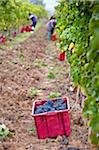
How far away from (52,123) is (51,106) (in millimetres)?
354

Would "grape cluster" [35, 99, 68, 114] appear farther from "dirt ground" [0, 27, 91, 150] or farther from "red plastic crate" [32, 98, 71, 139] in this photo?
"dirt ground" [0, 27, 91, 150]

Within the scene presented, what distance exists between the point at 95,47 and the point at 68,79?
717 cm

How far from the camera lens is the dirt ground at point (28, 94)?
210 inches

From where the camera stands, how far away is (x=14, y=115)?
6.52 meters

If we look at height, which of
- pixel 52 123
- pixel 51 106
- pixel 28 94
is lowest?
pixel 52 123

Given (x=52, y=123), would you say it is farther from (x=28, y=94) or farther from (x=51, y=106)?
(x=28, y=94)

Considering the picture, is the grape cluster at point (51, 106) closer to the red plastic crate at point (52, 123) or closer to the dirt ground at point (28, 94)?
the red plastic crate at point (52, 123)

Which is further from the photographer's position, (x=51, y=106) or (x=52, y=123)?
(x=51, y=106)

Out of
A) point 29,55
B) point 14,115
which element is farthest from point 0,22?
→ point 14,115

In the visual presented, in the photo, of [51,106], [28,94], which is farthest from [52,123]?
[28,94]

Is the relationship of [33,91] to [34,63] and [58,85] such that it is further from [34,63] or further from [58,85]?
[34,63]

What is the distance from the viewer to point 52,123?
5.38 meters

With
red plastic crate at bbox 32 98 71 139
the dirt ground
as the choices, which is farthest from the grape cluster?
the dirt ground

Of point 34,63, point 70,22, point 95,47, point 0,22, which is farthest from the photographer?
point 0,22
